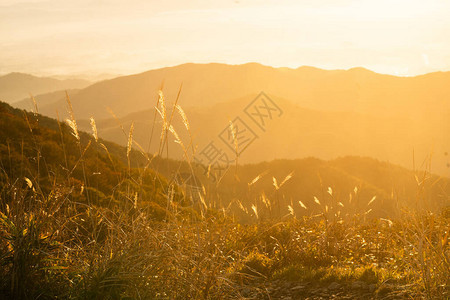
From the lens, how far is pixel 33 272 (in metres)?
3.39

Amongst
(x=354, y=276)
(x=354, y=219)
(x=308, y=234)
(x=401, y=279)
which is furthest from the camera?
(x=354, y=219)

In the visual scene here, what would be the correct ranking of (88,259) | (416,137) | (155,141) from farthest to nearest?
(416,137) < (155,141) < (88,259)

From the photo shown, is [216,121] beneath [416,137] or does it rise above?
above

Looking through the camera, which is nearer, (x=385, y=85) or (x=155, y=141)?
(x=155, y=141)

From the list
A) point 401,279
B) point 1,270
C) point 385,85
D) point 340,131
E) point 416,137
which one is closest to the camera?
point 1,270

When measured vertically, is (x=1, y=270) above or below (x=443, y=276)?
above

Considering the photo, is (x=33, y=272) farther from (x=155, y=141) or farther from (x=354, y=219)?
(x=155, y=141)

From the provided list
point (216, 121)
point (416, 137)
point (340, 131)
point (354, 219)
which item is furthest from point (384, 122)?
point (354, 219)

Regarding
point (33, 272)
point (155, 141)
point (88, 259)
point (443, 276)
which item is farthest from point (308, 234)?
point (155, 141)

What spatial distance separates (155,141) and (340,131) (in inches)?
1991

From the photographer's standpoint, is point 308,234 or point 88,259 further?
point 308,234

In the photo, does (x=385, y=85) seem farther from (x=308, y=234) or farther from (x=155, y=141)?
(x=308, y=234)

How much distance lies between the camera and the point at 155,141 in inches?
3039

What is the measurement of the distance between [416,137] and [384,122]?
943 centimetres
